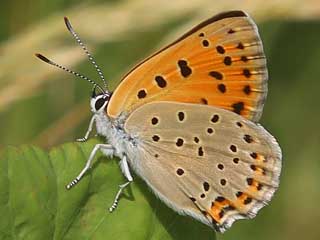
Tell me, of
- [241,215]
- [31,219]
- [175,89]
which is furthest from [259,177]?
[31,219]

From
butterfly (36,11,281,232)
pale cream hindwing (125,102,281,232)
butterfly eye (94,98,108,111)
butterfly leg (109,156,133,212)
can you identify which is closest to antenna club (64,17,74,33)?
butterfly (36,11,281,232)

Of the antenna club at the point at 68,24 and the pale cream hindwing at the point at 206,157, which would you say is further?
the antenna club at the point at 68,24

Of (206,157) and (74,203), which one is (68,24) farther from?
(74,203)

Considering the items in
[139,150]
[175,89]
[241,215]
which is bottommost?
[241,215]

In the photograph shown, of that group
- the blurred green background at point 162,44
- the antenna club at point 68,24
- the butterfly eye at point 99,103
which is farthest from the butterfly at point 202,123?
the blurred green background at point 162,44

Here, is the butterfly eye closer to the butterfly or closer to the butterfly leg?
the butterfly

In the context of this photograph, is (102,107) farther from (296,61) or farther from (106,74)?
(296,61)

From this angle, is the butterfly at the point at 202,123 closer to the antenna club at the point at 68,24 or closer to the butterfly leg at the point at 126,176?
the butterfly leg at the point at 126,176
